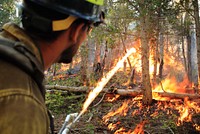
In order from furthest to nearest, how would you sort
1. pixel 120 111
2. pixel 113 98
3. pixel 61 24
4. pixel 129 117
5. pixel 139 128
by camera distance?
pixel 113 98 → pixel 120 111 → pixel 129 117 → pixel 139 128 → pixel 61 24

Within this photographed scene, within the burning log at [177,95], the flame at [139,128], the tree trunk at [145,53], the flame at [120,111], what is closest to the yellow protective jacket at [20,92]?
the flame at [139,128]

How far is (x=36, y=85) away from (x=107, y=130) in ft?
21.3

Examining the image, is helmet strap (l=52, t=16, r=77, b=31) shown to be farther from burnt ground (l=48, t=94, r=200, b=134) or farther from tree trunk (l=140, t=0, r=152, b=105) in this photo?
tree trunk (l=140, t=0, r=152, b=105)

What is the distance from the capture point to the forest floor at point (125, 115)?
290 inches

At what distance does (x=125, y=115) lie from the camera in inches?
343

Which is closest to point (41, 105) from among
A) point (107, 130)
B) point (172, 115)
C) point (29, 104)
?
point (29, 104)

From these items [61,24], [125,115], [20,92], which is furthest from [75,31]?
[125,115]

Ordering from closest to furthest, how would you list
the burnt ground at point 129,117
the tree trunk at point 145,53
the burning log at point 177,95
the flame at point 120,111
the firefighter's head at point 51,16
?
the firefighter's head at point 51,16
the burnt ground at point 129,117
the flame at point 120,111
the tree trunk at point 145,53
the burning log at point 177,95

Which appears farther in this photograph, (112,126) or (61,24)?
(112,126)

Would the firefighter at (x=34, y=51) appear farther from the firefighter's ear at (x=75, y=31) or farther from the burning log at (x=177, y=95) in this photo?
the burning log at (x=177, y=95)

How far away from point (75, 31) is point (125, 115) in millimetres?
7488

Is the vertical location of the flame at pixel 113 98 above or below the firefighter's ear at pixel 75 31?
below

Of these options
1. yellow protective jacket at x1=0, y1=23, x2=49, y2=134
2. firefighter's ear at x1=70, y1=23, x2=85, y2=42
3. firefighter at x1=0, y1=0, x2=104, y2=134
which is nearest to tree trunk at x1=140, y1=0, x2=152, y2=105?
firefighter at x1=0, y1=0, x2=104, y2=134

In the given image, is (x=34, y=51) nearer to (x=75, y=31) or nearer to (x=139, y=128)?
(x=75, y=31)
